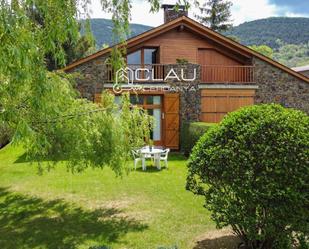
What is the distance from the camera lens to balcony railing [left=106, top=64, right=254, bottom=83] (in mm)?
18344

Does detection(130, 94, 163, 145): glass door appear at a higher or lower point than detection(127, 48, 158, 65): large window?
lower

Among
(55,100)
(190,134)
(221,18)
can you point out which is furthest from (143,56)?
(221,18)

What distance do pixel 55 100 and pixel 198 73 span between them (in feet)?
44.1

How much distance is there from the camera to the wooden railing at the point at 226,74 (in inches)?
791

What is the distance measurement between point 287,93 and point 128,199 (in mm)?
13538

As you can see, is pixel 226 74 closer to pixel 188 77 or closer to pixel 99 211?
pixel 188 77

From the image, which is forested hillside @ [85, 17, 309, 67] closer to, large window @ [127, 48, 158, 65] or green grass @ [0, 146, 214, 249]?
large window @ [127, 48, 158, 65]

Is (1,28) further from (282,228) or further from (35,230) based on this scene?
(35,230)

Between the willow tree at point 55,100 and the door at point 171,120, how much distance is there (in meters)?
10.3

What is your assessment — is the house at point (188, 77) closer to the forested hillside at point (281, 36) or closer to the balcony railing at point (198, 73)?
the balcony railing at point (198, 73)

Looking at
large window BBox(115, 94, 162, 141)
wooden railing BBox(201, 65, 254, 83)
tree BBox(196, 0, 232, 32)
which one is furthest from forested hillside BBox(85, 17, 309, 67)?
large window BBox(115, 94, 162, 141)

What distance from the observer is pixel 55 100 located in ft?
18.6

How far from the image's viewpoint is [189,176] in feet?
19.4

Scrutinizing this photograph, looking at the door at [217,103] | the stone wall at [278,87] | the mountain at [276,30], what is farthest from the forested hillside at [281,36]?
the door at [217,103]
